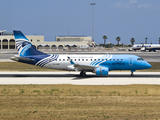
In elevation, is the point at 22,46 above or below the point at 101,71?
above

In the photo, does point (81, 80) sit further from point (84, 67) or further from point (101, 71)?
point (101, 71)

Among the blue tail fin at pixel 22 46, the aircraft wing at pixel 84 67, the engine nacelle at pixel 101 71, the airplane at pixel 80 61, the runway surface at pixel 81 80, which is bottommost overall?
the runway surface at pixel 81 80

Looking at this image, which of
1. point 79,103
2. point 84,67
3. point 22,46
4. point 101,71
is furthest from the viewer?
point 22,46

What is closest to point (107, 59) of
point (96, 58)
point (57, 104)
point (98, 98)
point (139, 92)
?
point (96, 58)

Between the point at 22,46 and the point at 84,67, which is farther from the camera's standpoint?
the point at 22,46

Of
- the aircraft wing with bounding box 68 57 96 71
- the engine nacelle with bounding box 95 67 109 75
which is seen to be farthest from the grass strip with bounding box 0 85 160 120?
the aircraft wing with bounding box 68 57 96 71

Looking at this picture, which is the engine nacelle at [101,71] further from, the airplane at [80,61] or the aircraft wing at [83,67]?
the airplane at [80,61]

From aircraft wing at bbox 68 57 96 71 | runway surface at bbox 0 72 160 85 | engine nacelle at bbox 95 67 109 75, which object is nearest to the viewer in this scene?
runway surface at bbox 0 72 160 85

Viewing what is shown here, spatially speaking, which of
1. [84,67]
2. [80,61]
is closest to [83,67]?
[84,67]

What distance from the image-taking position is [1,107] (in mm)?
18359

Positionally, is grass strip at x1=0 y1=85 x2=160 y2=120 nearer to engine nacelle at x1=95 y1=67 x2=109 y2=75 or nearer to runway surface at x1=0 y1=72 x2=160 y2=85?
runway surface at x1=0 y1=72 x2=160 y2=85

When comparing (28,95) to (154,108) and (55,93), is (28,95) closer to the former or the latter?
(55,93)

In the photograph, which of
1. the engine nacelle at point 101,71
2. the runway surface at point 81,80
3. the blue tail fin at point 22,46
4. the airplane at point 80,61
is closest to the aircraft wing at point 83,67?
the airplane at point 80,61

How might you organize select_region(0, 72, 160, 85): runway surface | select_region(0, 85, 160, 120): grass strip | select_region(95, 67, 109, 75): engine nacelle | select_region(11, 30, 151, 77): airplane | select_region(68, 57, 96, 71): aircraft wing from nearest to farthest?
select_region(0, 85, 160, 120): grass strip → select_region(0, 72, 160, 85): runway surface → select_region(95, 67, 109, 75): engine nacelle → select_region(68, 57, 96, 71): aircraft wing → select_region(11, 30, 151, 77): airplane
